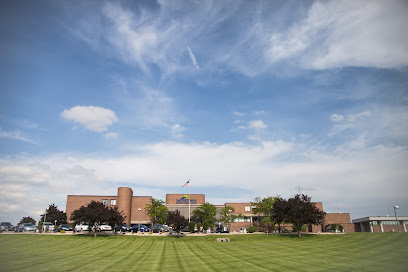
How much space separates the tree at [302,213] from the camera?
4884 cm

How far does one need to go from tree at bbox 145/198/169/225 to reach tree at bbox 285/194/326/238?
38292mm

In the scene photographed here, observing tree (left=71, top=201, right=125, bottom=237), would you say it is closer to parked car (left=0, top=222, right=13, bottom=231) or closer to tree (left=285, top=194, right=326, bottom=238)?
parked car (left=0, top=222, right=13, bottom=231)

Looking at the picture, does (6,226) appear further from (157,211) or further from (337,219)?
(337,219)

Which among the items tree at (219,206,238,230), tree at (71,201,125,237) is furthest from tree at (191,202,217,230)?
tree at (71,201,125,237)

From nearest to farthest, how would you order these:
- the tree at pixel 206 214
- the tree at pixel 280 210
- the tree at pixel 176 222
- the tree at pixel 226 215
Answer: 1. the tree at pixel 176 222
2. the tree at pixel 280 210
3. the tree at pixel 206 214
4. the tree at pixel 226 215

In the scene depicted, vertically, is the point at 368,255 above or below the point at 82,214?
below

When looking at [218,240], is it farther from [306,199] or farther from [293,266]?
[293,266]

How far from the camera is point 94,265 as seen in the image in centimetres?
2428

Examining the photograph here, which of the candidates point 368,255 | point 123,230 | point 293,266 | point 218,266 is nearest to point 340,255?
point 368,255

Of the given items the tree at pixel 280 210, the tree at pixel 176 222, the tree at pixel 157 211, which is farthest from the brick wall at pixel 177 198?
the tree at pixel 280 210

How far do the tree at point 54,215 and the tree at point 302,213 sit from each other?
6346 cm

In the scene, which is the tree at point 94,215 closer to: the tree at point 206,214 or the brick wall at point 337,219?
the tree at point 206,214

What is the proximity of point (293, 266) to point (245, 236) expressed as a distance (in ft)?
94.6

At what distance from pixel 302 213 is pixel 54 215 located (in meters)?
67.2
